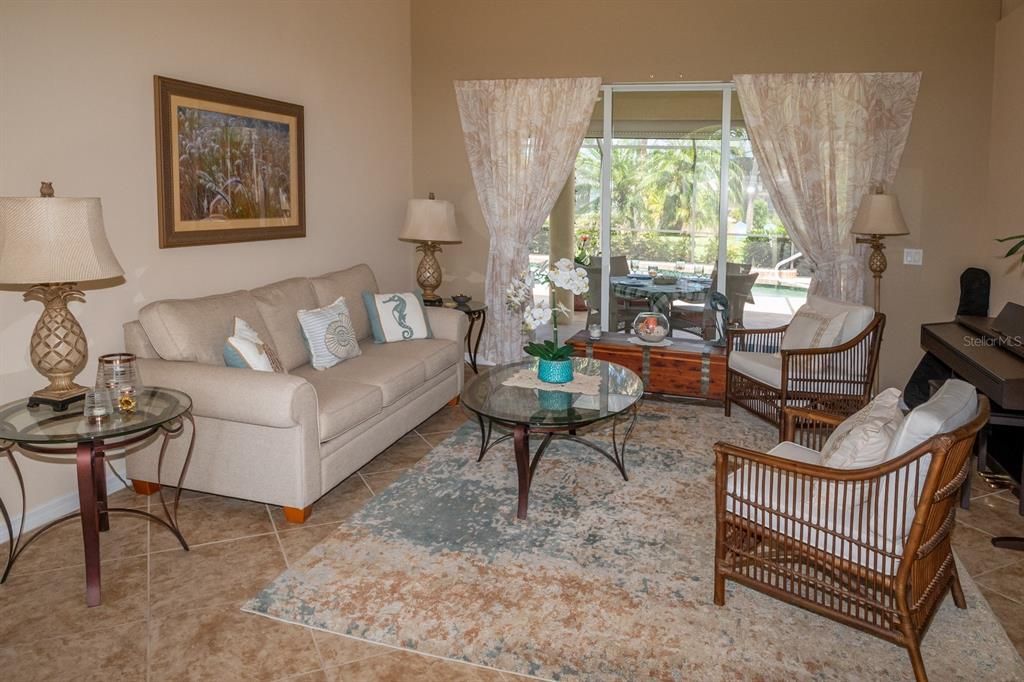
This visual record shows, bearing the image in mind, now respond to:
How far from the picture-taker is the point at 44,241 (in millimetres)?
2924

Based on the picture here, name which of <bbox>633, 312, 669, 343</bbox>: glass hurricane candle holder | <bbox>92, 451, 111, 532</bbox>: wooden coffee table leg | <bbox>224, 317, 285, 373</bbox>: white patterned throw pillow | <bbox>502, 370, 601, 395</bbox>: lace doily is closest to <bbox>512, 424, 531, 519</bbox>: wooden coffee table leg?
<bbox>502, 370, 601, 395</bbox>: lace doily

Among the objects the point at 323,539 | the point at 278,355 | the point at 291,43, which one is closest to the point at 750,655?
the point at 323,539

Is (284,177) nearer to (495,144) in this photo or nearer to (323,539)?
(495,144)

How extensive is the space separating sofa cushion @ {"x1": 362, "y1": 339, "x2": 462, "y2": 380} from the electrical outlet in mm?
3480

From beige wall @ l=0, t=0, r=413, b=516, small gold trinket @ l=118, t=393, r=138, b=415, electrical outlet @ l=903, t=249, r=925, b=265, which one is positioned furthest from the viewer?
electrical outlet @ l=903, t=249, r=925, b=265

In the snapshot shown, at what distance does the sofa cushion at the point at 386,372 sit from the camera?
172 inches

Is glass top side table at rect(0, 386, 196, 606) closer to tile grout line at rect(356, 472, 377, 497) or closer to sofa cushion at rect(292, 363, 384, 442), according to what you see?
sofa cushion at rect(292, 363, 384, 442)

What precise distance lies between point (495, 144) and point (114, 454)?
158 inches

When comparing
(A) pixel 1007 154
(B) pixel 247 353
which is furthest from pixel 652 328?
(B) pixel 247 353

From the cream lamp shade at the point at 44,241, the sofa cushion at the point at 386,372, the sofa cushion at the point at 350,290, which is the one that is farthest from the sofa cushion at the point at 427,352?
the cream lamp shade at the point at 44,241

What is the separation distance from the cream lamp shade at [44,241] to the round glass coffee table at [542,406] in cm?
186

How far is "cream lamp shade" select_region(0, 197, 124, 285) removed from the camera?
9.48 ft

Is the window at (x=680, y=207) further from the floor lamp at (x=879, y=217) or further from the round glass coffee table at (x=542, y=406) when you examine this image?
the round glass coffee table at (x=542, y=406)

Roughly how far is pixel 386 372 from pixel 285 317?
0.73 meters
